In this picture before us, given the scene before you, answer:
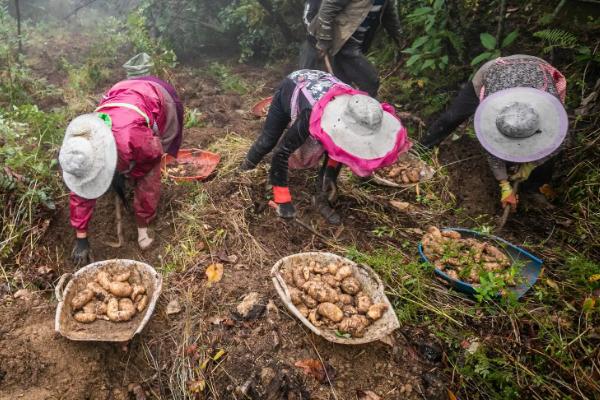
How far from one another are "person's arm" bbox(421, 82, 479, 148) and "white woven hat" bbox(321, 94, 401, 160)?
148cm

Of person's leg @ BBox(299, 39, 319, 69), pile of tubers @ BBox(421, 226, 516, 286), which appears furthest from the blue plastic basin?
Result: person's leg @ BBox(299, 39, 319, 69)

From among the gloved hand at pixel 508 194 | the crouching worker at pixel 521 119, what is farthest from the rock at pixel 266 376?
the gloved hand at pixel 508 194

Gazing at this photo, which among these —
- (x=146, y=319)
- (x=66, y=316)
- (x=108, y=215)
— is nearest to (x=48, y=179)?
(x=108, y=215)

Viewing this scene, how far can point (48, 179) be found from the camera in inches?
135

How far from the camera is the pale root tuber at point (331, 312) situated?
233 cm

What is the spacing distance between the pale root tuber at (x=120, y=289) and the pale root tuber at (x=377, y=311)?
1.50 metres

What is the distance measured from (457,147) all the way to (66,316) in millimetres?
3812

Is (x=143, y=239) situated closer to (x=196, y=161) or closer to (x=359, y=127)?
(x=196, y=161)

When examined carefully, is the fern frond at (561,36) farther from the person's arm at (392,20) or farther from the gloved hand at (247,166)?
the gloved hand at (247,166)

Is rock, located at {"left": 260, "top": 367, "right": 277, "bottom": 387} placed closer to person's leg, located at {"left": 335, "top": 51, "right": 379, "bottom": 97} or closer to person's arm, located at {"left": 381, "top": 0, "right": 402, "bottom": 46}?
person's leg, located at {"left": 335, "top": 51, "right": 379, "bottom": 97}

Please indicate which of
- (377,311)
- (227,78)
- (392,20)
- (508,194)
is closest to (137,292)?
(377,311)

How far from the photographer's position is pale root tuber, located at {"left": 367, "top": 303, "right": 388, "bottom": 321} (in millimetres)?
2338

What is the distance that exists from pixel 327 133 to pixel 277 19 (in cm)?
451

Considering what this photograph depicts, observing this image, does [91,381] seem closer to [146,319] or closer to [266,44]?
[146,319]
